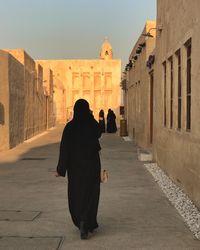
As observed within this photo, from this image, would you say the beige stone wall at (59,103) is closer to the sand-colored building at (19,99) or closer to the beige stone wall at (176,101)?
the sand-colored building at (19,99)

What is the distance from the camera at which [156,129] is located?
1386cm

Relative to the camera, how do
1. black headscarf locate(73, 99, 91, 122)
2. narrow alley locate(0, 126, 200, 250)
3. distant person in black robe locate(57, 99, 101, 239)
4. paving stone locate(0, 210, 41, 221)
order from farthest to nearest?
paving stone locate(0, 210, 41, 221) → black headscarf locate(73, 99, 91, 122) → distant person in black robe locate(57, 99, 101, 239) → narrow alley locate(0, 126, 200, 250)

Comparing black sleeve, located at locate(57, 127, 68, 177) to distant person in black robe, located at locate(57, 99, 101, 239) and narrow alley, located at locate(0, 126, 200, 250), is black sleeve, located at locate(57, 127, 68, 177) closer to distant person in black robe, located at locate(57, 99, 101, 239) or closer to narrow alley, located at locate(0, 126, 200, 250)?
distant person in black robe, located at locate(57, 99, 101, 239)

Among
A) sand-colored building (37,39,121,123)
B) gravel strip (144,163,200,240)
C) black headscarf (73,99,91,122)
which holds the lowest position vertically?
gravel strip (144,163,200,240)

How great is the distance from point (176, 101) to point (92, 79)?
49819 millimetres

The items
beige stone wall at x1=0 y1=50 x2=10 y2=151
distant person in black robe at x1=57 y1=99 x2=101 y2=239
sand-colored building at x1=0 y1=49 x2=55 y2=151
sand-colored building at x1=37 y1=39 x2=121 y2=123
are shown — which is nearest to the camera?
distant person in black robe at x1=57 y1=99 x2=101 y2=239

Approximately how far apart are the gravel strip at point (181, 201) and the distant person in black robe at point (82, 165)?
140cm

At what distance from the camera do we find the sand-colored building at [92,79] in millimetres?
59594

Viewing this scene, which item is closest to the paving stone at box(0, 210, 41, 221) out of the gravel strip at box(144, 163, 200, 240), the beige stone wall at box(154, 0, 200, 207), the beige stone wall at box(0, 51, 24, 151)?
the gravel strip at box(144, 163, 200, 240)

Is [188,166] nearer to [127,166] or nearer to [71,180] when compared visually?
[71,180]

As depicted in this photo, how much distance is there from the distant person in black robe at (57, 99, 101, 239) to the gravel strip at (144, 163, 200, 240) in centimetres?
140

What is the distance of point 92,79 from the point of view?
2355 inches

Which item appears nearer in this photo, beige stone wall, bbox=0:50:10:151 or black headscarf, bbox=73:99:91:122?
black headscarf, bbox=73:99:91:122

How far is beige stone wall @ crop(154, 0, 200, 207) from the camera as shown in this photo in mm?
7797
